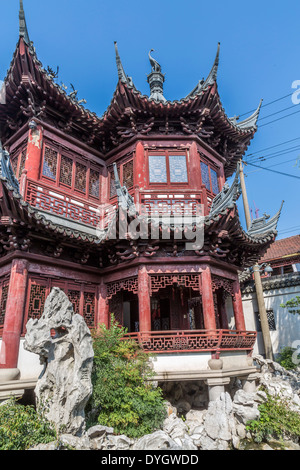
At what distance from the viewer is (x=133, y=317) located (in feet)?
37.9

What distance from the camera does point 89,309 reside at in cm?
913

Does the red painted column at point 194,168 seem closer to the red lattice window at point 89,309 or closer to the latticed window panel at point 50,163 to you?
the latticed window panel at point 50,163

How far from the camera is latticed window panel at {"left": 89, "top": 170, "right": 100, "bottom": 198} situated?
34.6 ft

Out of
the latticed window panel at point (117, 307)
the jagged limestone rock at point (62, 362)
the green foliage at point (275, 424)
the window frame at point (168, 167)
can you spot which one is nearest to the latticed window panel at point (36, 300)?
the jagged limestone rock at point (62, 362)

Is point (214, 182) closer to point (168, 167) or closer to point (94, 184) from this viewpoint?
point (168, 167)

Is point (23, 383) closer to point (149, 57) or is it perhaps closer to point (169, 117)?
point (169, 117)

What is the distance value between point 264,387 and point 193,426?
8.55 feet

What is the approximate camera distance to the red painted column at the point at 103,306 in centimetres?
914

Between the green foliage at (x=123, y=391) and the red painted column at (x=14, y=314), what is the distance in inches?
72.0

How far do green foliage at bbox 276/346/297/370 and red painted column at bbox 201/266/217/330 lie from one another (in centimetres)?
718

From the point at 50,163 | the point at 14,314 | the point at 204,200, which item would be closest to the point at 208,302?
the point at 204,200

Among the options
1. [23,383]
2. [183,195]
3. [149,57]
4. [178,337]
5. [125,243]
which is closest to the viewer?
[23,383]

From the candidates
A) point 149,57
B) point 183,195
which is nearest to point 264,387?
point 183,195

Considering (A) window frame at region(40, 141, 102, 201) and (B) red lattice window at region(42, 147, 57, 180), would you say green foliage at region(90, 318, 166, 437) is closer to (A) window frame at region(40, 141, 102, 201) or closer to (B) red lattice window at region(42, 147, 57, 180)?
(A) window frame at region(40, 141, 102, 201)
